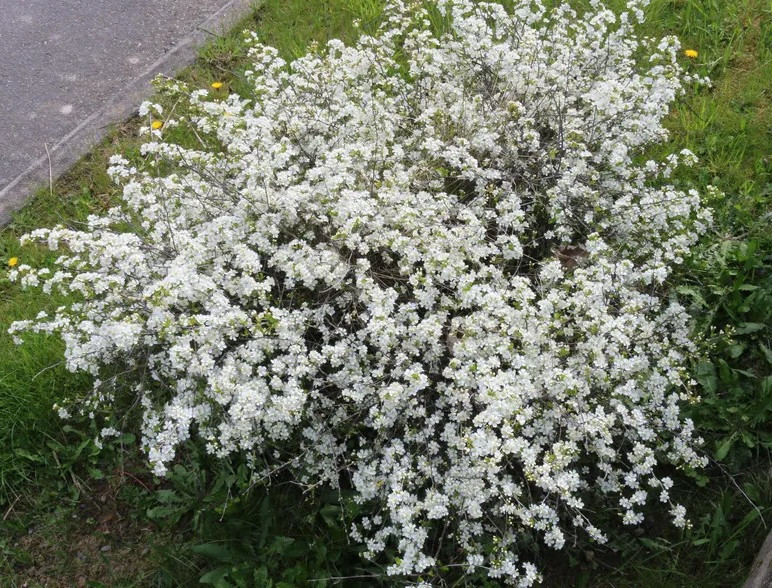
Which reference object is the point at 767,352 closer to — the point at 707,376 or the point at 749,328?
the point at 749,328

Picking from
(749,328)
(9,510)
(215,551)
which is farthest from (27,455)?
(749,328)

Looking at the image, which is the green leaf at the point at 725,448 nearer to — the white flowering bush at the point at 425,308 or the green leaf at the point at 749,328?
the white flowering bush at the point at 425,308

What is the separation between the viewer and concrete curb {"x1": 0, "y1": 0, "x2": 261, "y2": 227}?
4863 millimetres

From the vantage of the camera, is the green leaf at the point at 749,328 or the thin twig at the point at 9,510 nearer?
the green leaf at the point at 749,328

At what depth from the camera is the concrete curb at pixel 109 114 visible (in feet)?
16.0

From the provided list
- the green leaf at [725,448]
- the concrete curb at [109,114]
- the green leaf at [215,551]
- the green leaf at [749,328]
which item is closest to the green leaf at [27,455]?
the green leaf at [215,551]

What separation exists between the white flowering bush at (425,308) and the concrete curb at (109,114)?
1.76 meters

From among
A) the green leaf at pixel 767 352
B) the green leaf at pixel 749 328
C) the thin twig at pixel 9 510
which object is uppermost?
the green leaf at pixel 749 328

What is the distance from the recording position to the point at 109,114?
5.21 meters

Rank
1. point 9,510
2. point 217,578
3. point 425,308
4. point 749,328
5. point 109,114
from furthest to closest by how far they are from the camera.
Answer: point 109,114 < point 9,510 < point 749,328 < point 425,308 < point 217,578

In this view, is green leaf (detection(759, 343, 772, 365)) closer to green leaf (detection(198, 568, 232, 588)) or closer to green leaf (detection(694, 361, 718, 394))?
green leaf (detection(694, 361, 718, 394))

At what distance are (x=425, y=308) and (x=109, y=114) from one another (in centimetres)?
341

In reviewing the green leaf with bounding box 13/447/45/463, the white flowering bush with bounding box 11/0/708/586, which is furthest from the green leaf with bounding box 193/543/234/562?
the green leaf with bounding box 13/447/45/463

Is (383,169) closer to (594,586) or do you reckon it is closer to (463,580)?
(463,580)
